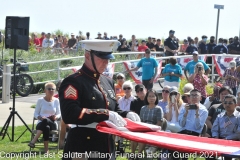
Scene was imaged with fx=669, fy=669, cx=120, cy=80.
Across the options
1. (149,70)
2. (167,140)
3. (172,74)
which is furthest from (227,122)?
(149,70)

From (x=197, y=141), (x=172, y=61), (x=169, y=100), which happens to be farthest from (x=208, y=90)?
(x=197, y=141)

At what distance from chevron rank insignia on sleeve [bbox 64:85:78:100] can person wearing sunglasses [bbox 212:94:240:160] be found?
4549 millimetres

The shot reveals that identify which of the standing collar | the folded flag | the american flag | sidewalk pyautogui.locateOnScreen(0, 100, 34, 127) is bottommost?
sidewalk pyautogui.locateOnScreen(0, 100, 34, 127)

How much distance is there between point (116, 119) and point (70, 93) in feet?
1.60

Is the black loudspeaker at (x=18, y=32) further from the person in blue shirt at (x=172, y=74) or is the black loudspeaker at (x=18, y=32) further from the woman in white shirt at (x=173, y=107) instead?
the person in blue shirt at (x=172, y=74)

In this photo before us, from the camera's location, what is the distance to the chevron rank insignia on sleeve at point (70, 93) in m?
6.04

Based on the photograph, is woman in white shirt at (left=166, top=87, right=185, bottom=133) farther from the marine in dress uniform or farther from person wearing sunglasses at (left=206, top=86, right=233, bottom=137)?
the marine in dress uniform

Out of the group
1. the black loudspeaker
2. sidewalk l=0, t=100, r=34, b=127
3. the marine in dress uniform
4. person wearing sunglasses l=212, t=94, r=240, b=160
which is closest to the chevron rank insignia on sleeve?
the marine in dress uniform

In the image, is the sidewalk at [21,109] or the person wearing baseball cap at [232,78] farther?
the person wearing baseball cap at [232,78]

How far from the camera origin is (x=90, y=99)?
6211 mm

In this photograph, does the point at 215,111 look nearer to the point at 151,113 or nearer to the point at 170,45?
the point at 151,113

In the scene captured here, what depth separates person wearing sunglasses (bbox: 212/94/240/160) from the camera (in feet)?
33.3

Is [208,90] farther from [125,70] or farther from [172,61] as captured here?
[125,70]

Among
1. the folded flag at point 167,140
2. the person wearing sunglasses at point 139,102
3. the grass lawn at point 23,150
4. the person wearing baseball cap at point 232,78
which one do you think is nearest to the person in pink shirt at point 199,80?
the person wearing baseball cap at point 232,78
